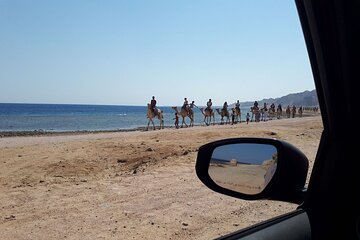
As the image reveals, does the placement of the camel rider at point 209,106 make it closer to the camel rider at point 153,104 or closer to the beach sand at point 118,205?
the camel rider at point 153,104

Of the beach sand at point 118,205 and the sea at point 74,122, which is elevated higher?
the beach sand at point 118,205

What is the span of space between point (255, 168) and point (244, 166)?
0.22 ft

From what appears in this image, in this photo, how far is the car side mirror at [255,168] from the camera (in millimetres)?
1807

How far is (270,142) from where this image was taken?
1.90 m

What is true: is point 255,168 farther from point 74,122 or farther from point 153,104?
point 74,122

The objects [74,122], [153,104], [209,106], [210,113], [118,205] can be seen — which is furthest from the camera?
[74,122]

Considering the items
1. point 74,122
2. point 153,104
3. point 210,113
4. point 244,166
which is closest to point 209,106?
point 210,113

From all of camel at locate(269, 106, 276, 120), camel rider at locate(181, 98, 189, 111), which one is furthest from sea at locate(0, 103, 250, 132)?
camel at locate(269, 106, 276, 120)

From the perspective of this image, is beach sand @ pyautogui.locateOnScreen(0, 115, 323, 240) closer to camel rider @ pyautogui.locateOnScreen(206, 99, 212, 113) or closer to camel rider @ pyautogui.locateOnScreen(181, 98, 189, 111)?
camel rider @ pyautogui.locateOnScreen(181, 98, 189, 111)

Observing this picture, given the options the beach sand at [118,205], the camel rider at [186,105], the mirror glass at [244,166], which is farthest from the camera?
the camel rider at [186,105]

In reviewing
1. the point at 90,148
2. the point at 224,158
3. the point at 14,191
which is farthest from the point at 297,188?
the point at 90,148

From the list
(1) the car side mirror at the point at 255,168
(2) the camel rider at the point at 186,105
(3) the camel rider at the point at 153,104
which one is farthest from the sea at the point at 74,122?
(1) the car side mirror at the point at 255,168

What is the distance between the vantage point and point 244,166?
2.04m

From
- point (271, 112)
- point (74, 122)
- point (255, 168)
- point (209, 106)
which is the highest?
point (209, 106)
